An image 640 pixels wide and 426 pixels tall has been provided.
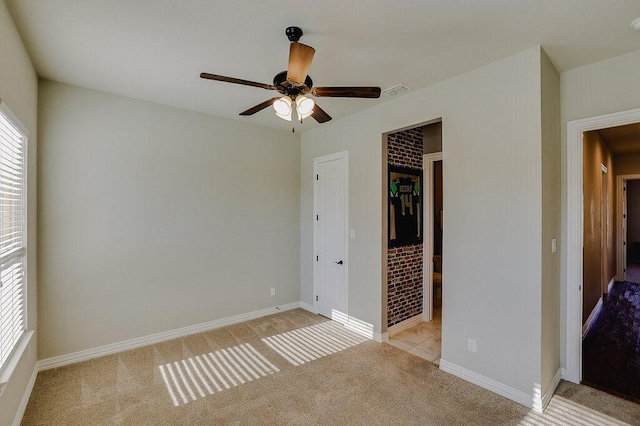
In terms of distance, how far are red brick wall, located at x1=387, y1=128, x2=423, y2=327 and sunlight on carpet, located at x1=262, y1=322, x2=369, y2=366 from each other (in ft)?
1.97

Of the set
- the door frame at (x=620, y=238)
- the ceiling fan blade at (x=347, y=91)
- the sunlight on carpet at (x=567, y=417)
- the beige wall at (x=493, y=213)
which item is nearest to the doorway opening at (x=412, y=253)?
the beige wall at (x=493, y=213)

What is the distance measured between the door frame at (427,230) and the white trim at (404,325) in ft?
0.42

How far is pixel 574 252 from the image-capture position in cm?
274

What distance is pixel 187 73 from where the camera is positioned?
9.34 feet

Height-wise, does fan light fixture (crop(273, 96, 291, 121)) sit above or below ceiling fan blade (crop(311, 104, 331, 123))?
below

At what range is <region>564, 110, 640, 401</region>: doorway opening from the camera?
2.71 meters

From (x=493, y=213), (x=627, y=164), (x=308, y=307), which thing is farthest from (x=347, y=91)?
(x=627, y=164)

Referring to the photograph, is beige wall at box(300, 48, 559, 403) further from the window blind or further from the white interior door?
the window blind

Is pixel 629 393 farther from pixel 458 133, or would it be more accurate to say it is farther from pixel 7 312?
pixel 7 312

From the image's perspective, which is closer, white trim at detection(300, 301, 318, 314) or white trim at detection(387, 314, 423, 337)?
white trim at detection(387, 314, 423, 337)

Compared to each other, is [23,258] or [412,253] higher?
[23,258]

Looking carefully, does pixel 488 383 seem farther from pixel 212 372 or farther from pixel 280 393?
pixel 212 372

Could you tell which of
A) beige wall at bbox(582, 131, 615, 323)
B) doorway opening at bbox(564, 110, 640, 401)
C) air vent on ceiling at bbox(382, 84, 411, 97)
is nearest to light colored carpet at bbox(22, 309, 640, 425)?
doorway opening at bbox(564, 110, 640, 401)

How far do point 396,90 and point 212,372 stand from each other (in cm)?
335
